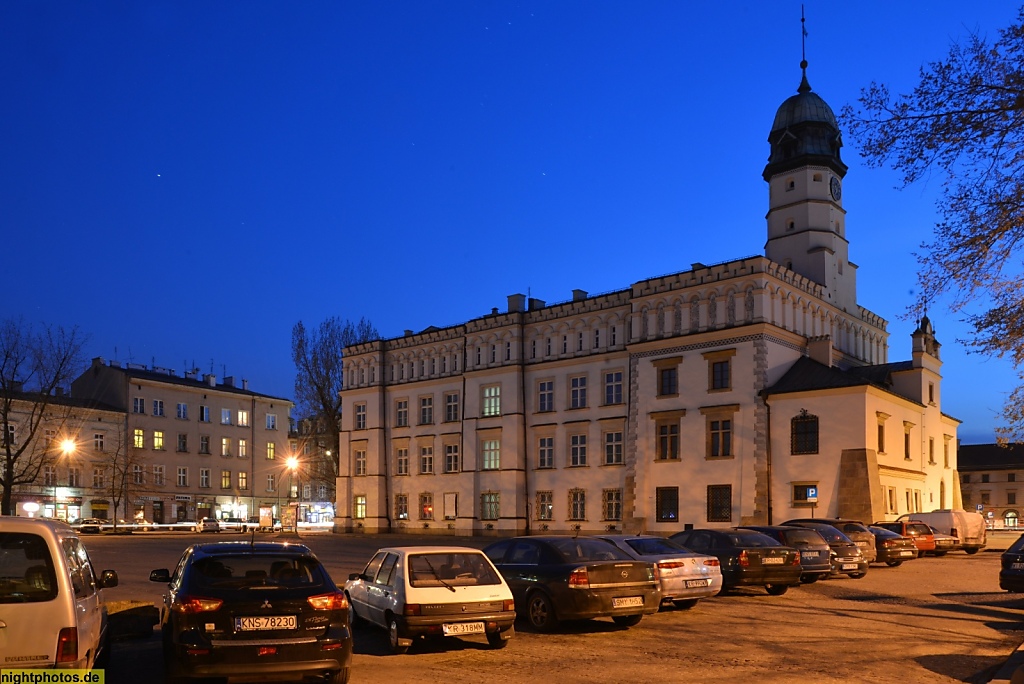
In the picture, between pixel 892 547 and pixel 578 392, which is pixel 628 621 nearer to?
pixel 892 547

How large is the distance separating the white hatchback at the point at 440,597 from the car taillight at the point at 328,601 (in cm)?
249

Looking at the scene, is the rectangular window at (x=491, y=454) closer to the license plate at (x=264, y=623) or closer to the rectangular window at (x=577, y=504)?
the rectangular window at (x=577, y=504)

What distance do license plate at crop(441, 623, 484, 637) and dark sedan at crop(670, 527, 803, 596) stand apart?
29.0 ft

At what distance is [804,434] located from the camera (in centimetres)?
4256

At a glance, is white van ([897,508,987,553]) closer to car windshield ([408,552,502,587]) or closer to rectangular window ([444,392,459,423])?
rectangular window ([444,392,459,423])

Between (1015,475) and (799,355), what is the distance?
237ft

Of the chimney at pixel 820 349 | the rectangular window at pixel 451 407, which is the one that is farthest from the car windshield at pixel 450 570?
the rectangular window at pixel 451 407

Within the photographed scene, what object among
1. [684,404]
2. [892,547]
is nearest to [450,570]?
[892,547]

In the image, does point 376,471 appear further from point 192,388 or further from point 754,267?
point 754,267

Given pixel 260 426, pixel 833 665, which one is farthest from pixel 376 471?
pixel 833 665

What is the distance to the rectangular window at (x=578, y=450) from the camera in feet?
169

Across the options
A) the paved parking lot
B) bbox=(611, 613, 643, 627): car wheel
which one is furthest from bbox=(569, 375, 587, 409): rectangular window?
bbox=(611, 613, 643, 627): car wheel

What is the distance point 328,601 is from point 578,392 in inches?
1700

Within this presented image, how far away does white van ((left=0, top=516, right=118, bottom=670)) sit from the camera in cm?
729
